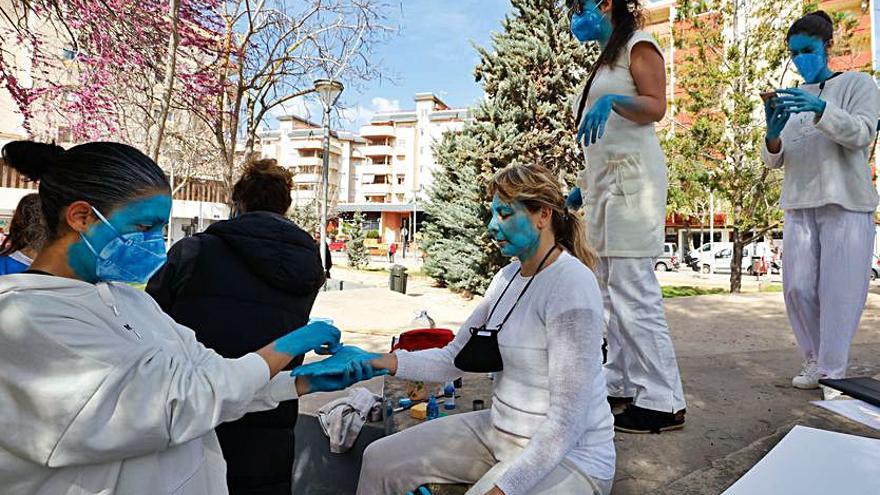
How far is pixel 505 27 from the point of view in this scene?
41.4 feet

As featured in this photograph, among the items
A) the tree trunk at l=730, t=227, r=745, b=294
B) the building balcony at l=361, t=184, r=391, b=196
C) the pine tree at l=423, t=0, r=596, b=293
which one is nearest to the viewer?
the pine tree at l=423, t=0, r=596, b=293

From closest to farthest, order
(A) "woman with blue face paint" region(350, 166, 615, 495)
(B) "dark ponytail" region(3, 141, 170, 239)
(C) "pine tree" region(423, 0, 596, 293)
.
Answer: (B) "dark ponytail" region(3, 141, 170, 239) → (A) "woman with blue face paint" region(350, 166, 615, 495) → (C) "pine tree" region(423, 0, 596, 293)

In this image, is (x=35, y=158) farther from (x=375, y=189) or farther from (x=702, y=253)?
(x=375, y=189)

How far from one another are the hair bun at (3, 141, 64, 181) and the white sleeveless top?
2.20 meters

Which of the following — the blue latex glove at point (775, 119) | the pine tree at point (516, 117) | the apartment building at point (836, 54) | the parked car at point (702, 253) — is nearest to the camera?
the blue latex glove at point (775, 119)

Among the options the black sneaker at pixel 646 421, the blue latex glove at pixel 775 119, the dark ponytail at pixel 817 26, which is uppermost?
the dark ponytail at pixel 817 26

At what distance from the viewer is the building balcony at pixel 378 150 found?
6438cm

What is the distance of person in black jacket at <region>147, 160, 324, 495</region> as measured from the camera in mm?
2049

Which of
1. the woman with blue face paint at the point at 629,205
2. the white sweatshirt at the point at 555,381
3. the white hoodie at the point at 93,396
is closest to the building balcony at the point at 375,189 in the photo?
Result: the woman with blue face paint at the point at 629,205

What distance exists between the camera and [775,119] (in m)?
2.96

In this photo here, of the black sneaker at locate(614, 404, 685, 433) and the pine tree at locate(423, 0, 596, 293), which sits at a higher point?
the pine tree at locate(423, 0, 596, 293)

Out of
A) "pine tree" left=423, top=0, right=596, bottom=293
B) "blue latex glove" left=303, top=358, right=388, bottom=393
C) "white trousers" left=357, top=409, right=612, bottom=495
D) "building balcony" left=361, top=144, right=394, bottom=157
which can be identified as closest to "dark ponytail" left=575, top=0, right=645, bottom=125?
"white trousers" left=357, top=409, right=612, bottom=495

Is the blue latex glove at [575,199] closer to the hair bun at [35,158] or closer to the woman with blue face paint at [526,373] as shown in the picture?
the woman with blue face paint at [526,373]

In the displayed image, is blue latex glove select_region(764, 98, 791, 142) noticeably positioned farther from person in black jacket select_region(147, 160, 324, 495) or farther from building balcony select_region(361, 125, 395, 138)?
building balcony select_region(361, 125, 395, 138)
